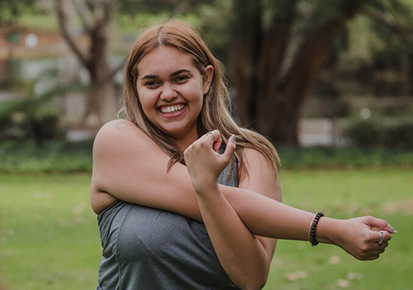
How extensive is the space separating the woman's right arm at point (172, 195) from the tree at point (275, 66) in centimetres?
1581

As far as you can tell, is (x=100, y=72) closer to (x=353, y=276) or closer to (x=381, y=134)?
(x=381, y=134)

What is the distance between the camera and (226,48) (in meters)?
26.4

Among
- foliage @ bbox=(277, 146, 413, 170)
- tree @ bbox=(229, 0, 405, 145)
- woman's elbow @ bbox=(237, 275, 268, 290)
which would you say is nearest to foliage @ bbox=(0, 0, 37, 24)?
tree @ bbox=(229, 0, 405, 145)

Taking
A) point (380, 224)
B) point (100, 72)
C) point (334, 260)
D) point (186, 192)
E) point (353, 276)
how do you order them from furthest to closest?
1. point (100, 72)
2. point (334, 260)
3. point (353, 276)
4. point (186, 192)
5. point (380, 224)

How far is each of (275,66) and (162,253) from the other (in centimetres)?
1684

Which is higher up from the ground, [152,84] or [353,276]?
[152,84]

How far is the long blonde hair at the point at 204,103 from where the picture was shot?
2541mm

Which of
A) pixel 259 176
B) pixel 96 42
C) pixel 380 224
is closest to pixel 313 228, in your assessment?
pixel 380 224

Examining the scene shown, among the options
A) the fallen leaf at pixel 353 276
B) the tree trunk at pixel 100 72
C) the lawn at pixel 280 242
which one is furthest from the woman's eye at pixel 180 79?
the tree trunk at pixel 100 72

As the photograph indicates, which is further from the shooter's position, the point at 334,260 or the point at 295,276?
the point at 334,260

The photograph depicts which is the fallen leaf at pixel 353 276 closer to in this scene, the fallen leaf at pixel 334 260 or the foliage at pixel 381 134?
the fallen leaf at pixel 334 260

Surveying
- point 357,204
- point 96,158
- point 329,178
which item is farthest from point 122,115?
point 329,178

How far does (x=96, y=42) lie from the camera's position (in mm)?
20797

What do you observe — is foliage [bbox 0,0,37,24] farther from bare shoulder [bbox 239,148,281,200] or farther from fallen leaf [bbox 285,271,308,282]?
bare shoulder [bbox 239,148,281,200]
